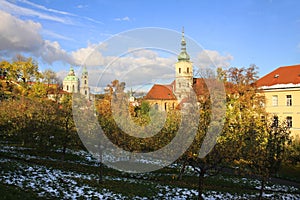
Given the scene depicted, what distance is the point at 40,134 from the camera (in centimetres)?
2420

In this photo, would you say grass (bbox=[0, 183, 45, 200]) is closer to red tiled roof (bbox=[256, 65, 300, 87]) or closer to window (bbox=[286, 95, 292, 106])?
window (bbox=[286, 95, 292, 106])

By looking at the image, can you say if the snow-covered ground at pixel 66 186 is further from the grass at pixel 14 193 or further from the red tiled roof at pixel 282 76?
the red tiled roof at pixel 282 76

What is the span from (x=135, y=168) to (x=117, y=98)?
5416 mm

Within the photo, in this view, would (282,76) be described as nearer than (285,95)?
No

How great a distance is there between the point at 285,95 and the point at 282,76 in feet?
14.8

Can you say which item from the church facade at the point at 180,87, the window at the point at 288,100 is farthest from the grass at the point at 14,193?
the window at the point at 288,100

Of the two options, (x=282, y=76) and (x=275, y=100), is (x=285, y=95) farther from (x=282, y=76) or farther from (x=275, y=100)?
(x=282, y=76)

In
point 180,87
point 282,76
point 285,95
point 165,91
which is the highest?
Answer: point 282,76

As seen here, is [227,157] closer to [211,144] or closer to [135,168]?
[211,144]

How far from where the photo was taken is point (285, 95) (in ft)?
149

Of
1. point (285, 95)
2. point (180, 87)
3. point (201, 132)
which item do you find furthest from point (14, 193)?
point (285, 95)

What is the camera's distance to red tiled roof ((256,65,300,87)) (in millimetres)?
46219

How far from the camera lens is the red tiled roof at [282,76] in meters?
46.2

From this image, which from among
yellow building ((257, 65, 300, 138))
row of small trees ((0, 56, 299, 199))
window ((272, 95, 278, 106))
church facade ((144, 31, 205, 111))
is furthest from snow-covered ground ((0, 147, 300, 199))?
window ((272, 95, 278, 106))
